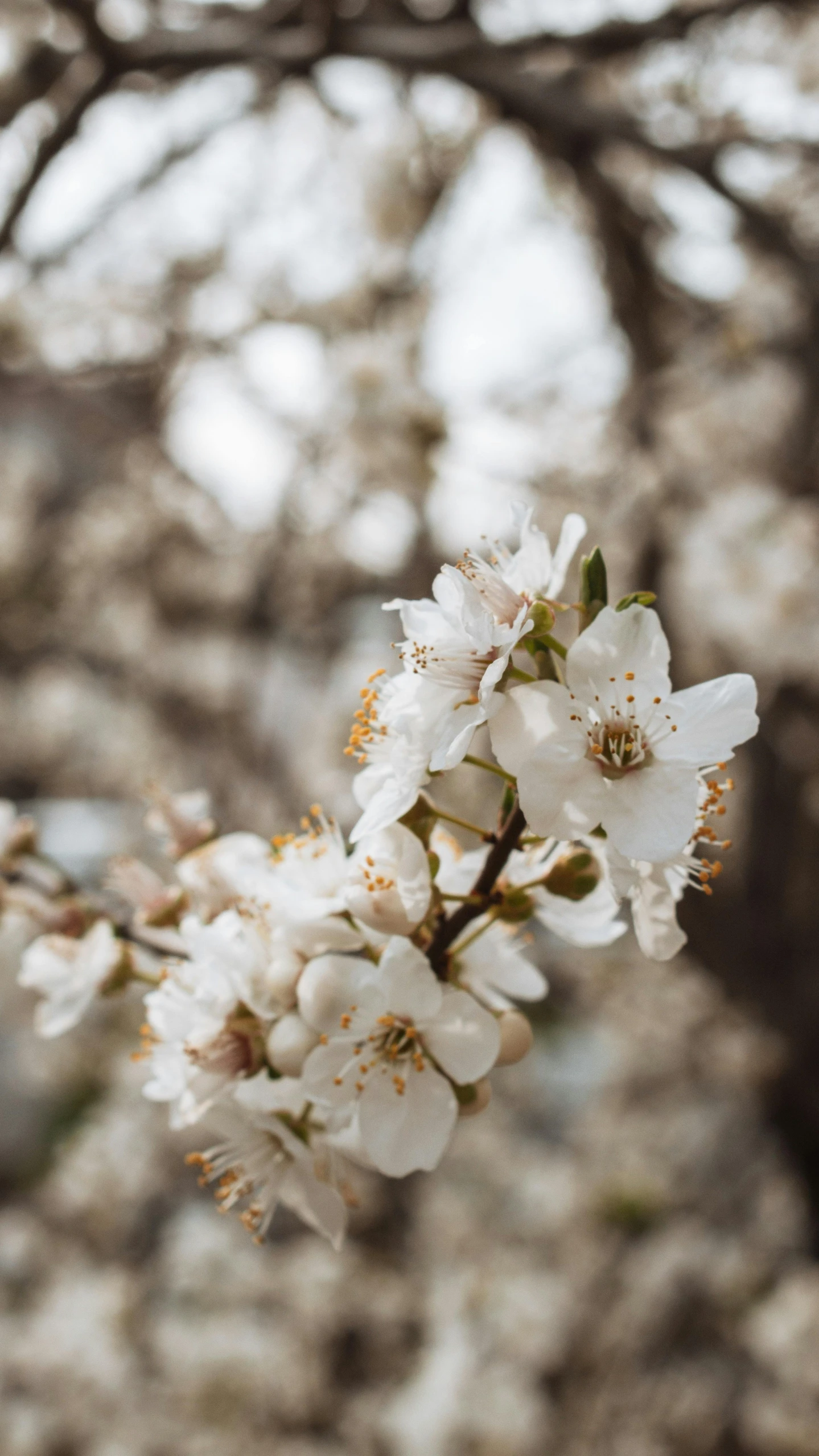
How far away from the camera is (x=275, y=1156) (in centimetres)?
72

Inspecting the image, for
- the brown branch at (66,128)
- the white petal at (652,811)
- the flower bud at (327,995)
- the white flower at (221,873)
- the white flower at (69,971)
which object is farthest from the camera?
the brown branch at (66,128)

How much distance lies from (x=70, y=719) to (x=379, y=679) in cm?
515

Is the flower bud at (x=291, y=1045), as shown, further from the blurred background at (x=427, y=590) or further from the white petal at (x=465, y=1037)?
the blurred background at (x=427, y=590)

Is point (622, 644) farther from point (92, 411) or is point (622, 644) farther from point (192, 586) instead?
point (192, 586)

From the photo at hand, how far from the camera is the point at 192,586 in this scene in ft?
14.3

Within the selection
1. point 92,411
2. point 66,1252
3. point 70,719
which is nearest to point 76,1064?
point 66,1252

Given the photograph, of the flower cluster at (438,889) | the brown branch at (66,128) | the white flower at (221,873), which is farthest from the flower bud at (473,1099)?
the brown branch at (66,128)

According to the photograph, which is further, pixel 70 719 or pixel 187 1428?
pixel 70 719

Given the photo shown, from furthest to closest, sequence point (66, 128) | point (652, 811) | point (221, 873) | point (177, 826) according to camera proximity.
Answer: point (66, 128) → point (177, 826) → point (221, 873) → point (652, 811)

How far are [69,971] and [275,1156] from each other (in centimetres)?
28

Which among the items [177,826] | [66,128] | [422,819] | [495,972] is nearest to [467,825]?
[422,819]

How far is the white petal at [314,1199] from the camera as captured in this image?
69 centimetres

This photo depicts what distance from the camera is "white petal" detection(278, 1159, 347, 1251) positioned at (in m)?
0.69

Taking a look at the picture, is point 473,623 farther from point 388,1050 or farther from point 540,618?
point 388,1050
